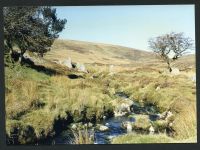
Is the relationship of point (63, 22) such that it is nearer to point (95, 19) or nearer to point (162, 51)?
point (95, 19)

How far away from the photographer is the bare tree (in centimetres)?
591

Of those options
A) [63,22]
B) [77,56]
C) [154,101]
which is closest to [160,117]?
[154,101]

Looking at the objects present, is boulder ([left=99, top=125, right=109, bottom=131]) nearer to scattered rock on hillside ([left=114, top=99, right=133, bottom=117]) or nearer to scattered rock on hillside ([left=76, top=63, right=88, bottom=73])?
scattered rock on hillside ([left=114, top=99, right=133, bottom=117])

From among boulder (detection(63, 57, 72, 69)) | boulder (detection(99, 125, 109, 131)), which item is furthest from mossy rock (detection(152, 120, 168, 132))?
boulder (detection(63, 57, 72, 69))

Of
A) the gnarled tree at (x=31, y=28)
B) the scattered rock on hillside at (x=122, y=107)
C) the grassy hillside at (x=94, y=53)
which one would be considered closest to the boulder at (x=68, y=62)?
the grassy hillside at (x=94, y=53)

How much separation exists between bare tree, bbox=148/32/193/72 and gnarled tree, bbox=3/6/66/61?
1220 mm

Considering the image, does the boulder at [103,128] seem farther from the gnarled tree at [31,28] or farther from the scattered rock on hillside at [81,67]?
the gnarled tree at [31,28]

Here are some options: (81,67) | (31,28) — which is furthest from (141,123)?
(31,28)

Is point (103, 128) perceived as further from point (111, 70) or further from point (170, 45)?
point (170, 45)

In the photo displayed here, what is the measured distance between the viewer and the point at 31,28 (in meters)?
5.88

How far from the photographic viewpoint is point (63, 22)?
588 centimetres

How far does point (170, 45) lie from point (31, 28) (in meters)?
1.80

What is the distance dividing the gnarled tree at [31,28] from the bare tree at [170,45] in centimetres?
122

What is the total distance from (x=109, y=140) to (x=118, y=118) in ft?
0.99
